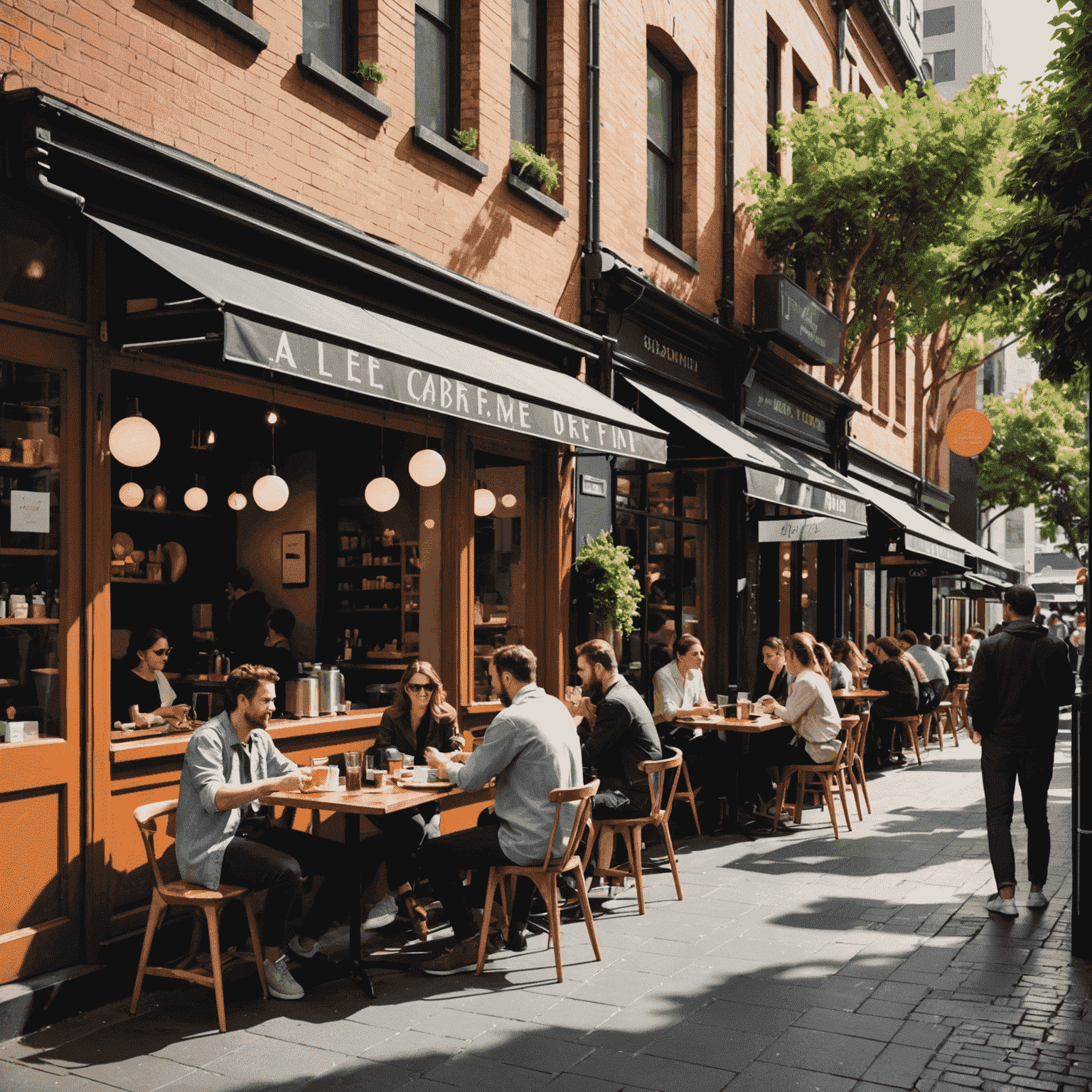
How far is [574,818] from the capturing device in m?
6.13

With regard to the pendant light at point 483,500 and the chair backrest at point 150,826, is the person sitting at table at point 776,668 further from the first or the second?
the chair backrest at point 150,826

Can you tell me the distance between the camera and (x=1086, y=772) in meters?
6.28

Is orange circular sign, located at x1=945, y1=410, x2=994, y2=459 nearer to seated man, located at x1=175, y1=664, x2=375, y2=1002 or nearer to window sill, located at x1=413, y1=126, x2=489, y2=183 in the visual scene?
window sill, located at x1=413, y1=126, x2=489, y2=183

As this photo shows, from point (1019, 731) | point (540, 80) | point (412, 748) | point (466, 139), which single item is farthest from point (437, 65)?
point (1019, 731)

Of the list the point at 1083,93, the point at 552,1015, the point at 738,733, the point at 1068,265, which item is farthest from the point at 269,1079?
the point at 1083,93

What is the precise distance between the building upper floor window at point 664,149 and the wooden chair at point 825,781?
5.52m

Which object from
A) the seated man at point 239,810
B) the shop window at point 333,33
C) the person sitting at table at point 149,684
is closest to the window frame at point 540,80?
the shop window at point 333,33

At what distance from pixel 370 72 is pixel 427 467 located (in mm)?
2625

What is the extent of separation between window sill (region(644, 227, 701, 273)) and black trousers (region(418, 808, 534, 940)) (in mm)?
6984

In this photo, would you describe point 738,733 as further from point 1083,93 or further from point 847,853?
point 1083,93

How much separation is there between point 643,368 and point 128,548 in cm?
502

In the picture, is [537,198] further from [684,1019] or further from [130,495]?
[684,1019]

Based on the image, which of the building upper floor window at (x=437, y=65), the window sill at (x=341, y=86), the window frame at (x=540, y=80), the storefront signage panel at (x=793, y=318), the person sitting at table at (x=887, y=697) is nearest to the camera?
the window sill at (x=341, y=86)

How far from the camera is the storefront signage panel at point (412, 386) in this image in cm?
524
